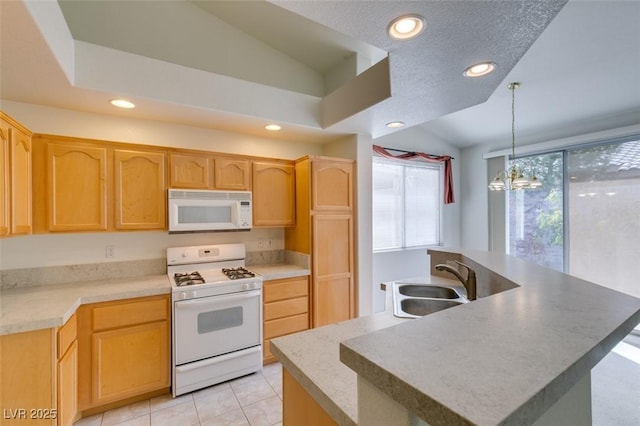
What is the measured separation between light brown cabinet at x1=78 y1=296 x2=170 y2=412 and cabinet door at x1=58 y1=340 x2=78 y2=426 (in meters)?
0.06

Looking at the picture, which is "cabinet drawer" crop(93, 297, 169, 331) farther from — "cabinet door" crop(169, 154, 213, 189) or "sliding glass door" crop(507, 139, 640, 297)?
"sliding glass door" crop(507, 139, 640, 297)

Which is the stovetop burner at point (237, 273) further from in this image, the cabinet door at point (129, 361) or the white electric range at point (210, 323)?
the cabinet door at point (129, 361)

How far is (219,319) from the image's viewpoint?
2.48 meters

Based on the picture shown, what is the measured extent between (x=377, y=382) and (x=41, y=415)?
89.9 inches

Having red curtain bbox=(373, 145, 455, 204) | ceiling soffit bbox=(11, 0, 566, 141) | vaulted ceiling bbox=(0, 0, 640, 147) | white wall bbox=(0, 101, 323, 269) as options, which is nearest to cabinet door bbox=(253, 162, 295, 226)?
white wall bbox=(0, 101, 323, 269)

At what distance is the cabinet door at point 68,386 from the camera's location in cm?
175

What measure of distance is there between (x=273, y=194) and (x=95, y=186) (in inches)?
61.4

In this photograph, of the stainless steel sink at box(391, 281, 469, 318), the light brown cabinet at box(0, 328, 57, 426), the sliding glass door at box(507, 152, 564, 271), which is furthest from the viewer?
the sliding glass door at box(507, 152, 564, 271)

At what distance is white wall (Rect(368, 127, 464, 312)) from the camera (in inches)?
169

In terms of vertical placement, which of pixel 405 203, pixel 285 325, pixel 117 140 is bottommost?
pixel 285 325

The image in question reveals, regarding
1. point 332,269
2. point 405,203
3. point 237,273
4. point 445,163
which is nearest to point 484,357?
point 237,273

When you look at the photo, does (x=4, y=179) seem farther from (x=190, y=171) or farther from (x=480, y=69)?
(x=480, y=69)

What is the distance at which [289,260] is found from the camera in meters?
3.37

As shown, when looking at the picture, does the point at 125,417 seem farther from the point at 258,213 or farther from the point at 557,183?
the point at 557,183
